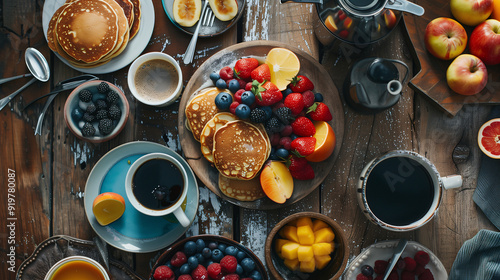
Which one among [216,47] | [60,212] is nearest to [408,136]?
[216,47]

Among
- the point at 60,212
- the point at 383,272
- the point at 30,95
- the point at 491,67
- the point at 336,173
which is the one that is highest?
the point at 491,67

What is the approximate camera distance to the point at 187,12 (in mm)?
1609

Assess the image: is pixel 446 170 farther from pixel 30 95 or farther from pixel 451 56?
pixel 30 95

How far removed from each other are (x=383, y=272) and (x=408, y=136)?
1.86ft

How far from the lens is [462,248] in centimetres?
161

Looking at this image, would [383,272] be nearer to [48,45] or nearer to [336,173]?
[336,173]

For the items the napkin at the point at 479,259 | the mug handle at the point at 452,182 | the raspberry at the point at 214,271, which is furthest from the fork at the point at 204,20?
the napkin at the point at 479,259

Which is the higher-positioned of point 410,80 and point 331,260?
point 410,80

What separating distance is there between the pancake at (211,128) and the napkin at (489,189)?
3.48ft

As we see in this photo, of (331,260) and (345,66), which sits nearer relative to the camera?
(331,260)

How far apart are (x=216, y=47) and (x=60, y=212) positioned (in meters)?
0.94

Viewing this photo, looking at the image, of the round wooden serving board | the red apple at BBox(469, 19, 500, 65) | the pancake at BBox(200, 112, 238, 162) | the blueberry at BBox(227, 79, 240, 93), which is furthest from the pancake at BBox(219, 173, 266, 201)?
the red apple at BBox(469, 19, 500, 65)

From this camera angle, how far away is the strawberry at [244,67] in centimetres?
151

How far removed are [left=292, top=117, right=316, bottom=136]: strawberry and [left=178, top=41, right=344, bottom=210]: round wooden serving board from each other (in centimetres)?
13
